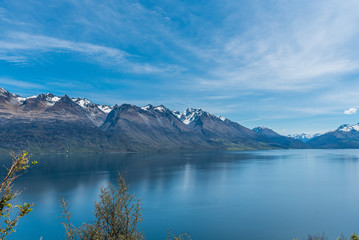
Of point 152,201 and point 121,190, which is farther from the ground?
point 121,190

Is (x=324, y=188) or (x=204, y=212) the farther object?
(x=324, y=188)

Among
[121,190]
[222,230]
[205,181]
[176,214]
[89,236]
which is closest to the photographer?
[89,236]

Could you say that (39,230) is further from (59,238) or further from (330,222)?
(330,222)

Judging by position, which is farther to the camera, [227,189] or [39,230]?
[227,189]

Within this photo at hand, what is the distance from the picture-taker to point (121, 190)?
27969 millimetres

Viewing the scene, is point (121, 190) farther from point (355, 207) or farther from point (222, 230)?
point (355, 207)

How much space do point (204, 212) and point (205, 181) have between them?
71466 millimetres

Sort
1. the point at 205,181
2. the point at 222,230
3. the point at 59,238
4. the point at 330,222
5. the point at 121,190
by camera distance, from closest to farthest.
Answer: the point at 121,190, the point at 59,238, the point at 222,230, the point at 330,222, the point at 205,181

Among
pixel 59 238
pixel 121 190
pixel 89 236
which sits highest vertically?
pixel 121 190

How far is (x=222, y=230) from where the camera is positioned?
70.4 metres

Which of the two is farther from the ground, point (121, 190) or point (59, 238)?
point (121, 190)

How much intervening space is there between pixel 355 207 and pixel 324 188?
40.6m

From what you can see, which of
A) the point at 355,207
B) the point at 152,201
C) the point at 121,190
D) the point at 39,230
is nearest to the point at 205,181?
the point at 152,201

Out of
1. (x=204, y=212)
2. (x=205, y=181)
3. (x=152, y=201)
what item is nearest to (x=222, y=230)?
(x=204, y=212)
